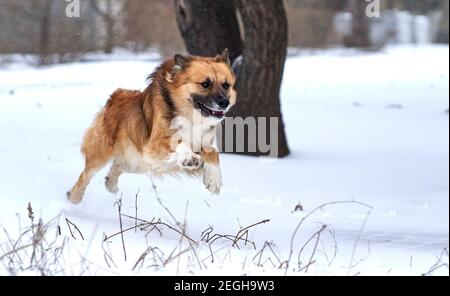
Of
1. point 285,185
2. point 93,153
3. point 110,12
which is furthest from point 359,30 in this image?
point 93,153

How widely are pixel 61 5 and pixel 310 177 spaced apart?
436 inches

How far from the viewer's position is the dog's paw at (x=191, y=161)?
691 centimetres

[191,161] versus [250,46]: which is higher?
[250,46]

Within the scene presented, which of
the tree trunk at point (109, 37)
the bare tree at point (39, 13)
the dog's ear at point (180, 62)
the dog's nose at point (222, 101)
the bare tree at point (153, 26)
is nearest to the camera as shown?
the dog's nose at point (222, 101)

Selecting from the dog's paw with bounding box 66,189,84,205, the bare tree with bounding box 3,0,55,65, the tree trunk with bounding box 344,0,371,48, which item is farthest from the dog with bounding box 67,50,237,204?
the tree trunk with bounding box 344,0,371,48

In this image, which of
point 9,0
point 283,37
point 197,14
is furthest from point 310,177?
point 9,0

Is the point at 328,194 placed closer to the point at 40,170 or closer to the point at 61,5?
the point at 40,170

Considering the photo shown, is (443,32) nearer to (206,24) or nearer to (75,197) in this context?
(206,24)

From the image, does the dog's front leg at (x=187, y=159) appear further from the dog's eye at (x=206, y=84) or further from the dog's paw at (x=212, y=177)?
the dog's eye at (x=206, y=84)

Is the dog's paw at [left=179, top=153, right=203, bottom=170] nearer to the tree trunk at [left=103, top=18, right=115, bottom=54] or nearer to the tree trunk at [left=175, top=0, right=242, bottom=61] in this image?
the tree trunk at [left=175, top=0, right=242, bottom=61]

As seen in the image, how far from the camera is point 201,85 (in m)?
7.21

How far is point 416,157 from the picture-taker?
503 inches

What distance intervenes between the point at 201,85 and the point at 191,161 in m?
0.70

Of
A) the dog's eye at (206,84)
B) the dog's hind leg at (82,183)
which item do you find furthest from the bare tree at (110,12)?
the dog's eye at (206,84)
